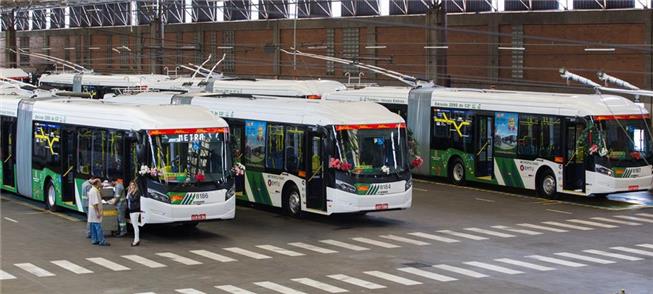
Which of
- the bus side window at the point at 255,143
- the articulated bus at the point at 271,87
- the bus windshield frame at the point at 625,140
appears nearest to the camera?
the bus side window at the point at 255,143

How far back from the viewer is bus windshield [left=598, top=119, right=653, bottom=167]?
32156 millimetres

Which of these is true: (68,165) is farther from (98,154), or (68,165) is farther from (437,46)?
(437,46)

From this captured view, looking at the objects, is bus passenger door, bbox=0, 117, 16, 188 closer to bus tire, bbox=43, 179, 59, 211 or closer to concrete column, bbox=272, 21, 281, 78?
bus tire, bbox=43, 179, 59, 211

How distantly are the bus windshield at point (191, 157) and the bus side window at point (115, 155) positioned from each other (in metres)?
1.20

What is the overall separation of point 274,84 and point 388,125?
50.9ft

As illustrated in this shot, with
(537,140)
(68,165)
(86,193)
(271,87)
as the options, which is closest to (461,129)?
(537,140)

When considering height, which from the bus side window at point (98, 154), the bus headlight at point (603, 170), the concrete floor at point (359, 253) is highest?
the bus side window at point (98, 154)

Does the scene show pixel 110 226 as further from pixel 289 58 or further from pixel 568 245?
pixel 289 58

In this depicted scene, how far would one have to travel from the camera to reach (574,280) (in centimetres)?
2097

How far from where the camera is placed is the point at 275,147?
30.0 metres

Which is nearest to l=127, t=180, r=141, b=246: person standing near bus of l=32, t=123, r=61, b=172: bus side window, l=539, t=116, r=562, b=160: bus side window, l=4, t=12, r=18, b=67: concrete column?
l=32, t=123, r=61, b=172: bus side window

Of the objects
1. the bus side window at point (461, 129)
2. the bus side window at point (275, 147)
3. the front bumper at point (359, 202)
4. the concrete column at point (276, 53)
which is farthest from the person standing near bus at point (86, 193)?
the concrete column at point (276, 53)

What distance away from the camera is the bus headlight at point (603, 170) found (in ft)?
105

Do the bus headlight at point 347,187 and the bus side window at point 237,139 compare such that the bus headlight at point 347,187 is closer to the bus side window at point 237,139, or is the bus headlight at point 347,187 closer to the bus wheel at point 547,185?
the bus side window at point 237,139
